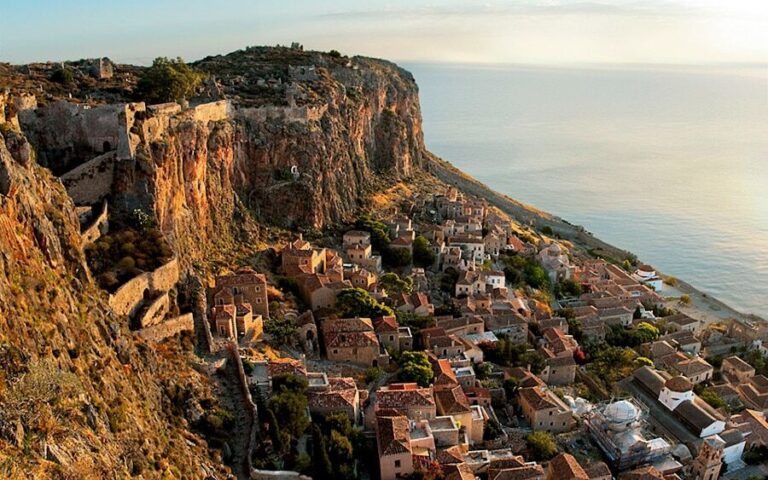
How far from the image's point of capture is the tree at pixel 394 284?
4019 cm

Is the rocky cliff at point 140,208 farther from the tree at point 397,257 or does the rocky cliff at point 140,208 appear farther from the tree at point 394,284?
the tree at point 394,284

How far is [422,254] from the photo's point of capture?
4662 centimetres

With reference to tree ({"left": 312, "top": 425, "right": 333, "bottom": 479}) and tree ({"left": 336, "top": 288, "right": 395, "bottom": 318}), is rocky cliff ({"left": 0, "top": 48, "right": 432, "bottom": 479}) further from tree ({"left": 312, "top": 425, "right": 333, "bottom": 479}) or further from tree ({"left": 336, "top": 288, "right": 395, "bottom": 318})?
tree ({"left": 336, "top": 288, "right": 395, "bottom": 318})

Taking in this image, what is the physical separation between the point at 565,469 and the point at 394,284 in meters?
19.0

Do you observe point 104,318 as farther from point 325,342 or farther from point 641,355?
point 641,355

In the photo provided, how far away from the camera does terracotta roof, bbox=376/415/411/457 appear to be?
22172 millimetres

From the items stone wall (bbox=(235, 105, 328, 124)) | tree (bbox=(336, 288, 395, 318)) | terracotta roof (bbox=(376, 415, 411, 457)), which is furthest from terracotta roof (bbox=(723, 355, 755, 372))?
stone wall (bbox=(235, 105, 328, 124))

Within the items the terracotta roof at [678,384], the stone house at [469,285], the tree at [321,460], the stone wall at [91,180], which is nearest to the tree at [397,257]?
the stone house at [469,285]

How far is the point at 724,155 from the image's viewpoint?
410ft

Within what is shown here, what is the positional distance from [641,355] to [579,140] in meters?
117

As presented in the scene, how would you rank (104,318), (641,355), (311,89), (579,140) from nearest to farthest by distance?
(104,318)
(641,355)
(311,89)
(579,140)

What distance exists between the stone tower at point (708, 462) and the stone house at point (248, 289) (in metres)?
20.7

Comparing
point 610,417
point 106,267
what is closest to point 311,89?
point 106,267

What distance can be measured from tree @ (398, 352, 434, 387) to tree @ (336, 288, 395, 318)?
4.80 meters
